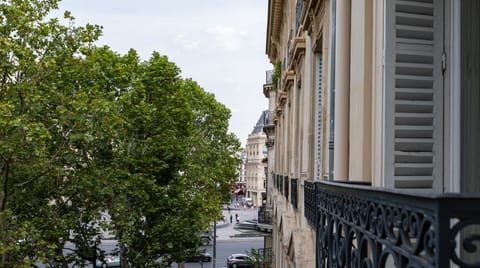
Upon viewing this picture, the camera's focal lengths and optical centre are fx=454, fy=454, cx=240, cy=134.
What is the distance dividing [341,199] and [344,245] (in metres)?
0.27

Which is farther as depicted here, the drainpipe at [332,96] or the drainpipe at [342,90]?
the drainpipe at [332,96]

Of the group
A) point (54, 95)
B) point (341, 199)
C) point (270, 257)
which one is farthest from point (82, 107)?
point (270, 257)

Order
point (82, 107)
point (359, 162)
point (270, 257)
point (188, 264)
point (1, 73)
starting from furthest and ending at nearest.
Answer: point (188, 264) → point (270, 257) → point (82, 107) → point (1, 73) → point (359, 162)

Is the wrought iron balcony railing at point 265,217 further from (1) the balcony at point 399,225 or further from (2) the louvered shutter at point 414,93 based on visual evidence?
(1) the balcony at point 399,225

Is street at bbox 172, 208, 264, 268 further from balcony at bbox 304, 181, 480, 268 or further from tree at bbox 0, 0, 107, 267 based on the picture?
balcony at bbox 304, 181, 480, 268

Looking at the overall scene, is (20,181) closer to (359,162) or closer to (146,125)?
(146,125)

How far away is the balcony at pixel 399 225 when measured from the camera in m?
1.50

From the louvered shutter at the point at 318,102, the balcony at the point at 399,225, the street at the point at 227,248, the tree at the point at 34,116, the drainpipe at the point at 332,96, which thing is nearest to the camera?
the balcony at the point at 399,225

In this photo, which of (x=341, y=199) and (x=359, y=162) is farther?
(x=359, y=162)

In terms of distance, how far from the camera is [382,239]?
2002mm

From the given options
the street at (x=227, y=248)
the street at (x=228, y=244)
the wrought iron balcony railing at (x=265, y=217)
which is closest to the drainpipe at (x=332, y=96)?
the wrought iron balcony railing at (x=265, y=217)

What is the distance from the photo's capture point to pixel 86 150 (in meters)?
14.0

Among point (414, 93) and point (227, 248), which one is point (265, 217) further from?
point (414, 93)

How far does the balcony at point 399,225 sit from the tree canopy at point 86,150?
9.01m
